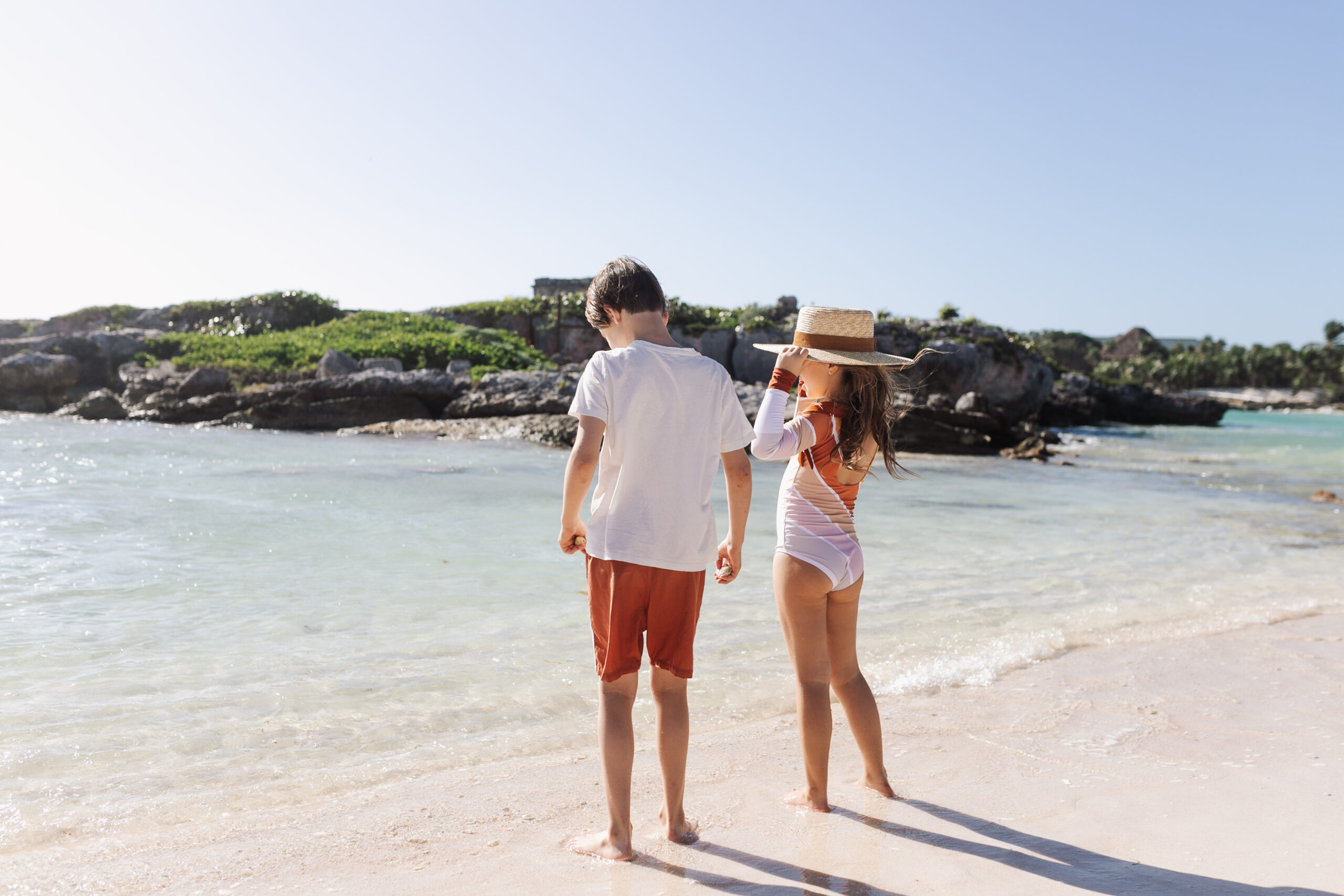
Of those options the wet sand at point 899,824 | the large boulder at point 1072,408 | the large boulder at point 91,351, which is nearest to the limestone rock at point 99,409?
the large boulder at point 91,351

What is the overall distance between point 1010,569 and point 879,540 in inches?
67.9

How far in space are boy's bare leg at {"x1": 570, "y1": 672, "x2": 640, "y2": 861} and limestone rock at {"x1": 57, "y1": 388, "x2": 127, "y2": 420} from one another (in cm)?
3241

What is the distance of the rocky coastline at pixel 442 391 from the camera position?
82.4 ft

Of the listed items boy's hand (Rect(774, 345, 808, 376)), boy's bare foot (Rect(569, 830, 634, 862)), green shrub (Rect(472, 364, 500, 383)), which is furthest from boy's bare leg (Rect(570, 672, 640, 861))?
green shrub (Rect(472, 364, 500, 383))

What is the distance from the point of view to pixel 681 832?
2787mm

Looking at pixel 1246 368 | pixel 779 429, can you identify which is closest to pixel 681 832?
pixel 779 429

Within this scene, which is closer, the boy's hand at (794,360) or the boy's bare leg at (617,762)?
the boy's bare leg at (617,762)

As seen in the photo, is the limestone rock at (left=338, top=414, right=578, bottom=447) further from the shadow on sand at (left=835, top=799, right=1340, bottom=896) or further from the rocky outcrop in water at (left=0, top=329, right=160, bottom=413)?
the shadow on sand at (left=835, top=799, right=1340, bottom=896)

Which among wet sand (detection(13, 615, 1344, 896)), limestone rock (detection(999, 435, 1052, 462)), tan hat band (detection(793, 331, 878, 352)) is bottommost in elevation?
wet sand (detection(13, 615, 1344, 896))

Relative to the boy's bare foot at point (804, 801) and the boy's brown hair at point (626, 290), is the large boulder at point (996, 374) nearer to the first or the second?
the boy's bare foot at point (804, 801)

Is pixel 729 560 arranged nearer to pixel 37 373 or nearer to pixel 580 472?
pixel 580 472

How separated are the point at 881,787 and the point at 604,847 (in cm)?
106

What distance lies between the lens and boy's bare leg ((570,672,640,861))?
2.68 metres

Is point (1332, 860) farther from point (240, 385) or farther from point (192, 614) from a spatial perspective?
point (240, 385)
